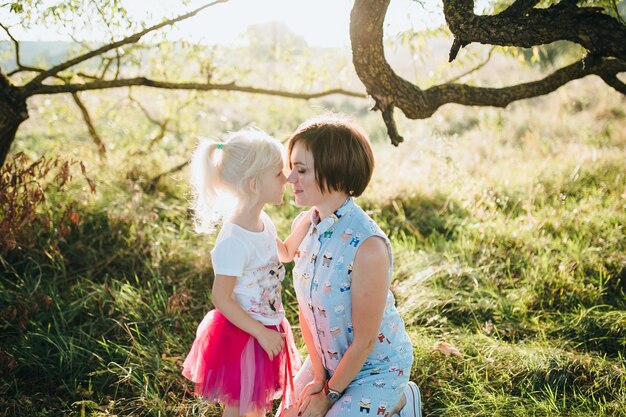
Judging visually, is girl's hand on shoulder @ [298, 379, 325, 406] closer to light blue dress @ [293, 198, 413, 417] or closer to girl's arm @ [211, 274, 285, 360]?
light blue dress @ [293, 198, 413, 417]

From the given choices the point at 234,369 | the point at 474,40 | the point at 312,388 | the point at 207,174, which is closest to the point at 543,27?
the point at 474,40

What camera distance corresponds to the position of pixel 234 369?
2191mm


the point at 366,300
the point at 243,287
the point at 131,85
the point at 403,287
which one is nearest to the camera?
the point at 366,300

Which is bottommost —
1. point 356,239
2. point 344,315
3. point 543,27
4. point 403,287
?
point 403,287

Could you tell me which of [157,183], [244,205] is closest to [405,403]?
[244,205]

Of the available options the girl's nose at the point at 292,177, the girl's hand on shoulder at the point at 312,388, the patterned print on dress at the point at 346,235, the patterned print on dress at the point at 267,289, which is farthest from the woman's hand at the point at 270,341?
the girl's nose at the point at 292,177

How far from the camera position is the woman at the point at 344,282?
2.04 meters

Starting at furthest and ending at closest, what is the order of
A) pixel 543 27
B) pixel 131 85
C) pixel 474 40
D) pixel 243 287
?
1. pixel 131 85
2. pixel 474 40
3. pixel 543 27
4. pixel 243 287

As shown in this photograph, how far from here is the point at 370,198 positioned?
540 cm

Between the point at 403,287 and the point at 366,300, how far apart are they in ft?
6.28

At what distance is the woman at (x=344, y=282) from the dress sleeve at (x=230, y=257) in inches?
10.7

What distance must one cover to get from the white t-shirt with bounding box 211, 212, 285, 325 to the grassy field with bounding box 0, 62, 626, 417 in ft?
2.86

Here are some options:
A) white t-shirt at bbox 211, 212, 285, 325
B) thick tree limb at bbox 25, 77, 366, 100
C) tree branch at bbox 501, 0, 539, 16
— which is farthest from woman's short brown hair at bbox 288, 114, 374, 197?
thick tree limb at bbox 25, 77, 366, 100

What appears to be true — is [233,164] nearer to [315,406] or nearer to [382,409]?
[315,406]
